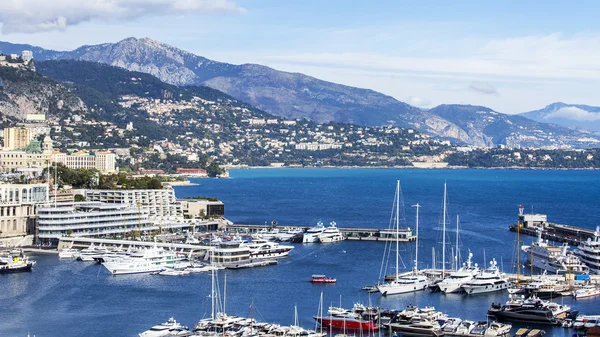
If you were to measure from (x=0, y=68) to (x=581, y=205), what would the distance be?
59.7m

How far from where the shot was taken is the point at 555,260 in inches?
1393

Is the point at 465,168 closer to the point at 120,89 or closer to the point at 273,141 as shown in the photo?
the point at 273,141

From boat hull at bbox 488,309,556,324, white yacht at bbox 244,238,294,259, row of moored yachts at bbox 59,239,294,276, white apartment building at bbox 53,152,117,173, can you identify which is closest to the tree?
white apartment building at bbox 53,152,117,173

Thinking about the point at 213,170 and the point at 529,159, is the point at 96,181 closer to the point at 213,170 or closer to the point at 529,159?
the point at 213,170

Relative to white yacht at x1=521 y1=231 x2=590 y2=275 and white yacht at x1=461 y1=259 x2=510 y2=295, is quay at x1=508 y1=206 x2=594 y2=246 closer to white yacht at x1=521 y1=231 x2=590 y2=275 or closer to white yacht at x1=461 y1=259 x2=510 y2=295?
white yacht at x1=521 y1=231 x2=590 y2=275

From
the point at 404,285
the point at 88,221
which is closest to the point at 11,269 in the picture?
the point at 88,221

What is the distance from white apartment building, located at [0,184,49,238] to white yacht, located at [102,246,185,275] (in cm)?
769

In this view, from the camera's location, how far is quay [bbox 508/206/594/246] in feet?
153

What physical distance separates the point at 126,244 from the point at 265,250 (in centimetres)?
604

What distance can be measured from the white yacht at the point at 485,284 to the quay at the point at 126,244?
436 inches

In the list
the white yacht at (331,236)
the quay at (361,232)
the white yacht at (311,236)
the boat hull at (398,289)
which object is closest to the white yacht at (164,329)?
the boat hull at (398,289)

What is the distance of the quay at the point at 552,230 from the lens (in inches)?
1839

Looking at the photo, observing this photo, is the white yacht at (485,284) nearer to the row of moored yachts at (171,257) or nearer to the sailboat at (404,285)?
the sailboat at (404,285)

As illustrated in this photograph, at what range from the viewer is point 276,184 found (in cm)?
9656
